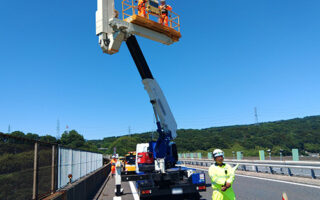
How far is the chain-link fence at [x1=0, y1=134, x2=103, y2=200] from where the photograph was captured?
4.41 metres

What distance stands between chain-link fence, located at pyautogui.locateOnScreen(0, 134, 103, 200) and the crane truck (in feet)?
10.5

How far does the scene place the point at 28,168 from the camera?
222 inches

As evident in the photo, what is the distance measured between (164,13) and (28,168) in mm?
11025

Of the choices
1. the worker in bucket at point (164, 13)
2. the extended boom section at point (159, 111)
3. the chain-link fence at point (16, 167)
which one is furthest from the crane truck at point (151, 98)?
the chain-link fence at point (16, 167)

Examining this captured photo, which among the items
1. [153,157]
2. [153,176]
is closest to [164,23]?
[153,157]

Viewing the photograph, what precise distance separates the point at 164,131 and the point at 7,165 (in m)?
8.34

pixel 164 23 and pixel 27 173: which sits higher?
pixel 164 23

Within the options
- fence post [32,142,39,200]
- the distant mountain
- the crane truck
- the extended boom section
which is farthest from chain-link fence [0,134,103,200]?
the distant mountain

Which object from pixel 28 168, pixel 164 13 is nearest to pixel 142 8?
pixel 164 13

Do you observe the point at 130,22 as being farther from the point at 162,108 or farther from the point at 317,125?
the point at 317,125

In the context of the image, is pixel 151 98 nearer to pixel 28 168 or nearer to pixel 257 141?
pixel 28 168

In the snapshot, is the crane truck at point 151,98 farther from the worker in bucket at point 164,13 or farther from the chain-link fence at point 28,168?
the chain-link fence at point 28,168

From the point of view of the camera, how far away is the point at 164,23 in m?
14.6

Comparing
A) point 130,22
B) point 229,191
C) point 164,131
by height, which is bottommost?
point 229,191
